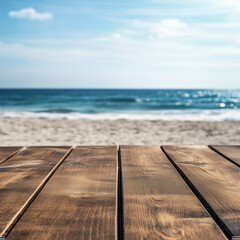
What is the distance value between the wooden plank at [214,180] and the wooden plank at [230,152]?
26 mm

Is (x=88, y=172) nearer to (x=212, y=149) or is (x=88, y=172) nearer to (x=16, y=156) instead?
(x=16, y=156)

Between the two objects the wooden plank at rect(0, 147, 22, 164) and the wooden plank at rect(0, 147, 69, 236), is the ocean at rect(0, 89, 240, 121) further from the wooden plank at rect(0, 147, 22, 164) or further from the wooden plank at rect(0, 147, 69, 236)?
the wooden plank at rect(0, 147, 69, 236)

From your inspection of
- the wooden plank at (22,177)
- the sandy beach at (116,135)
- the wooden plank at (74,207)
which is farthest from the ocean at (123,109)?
the wooden plank at (74,207)

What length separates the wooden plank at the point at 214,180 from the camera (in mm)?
544

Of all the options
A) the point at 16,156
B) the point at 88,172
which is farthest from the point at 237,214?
the point at 16,156

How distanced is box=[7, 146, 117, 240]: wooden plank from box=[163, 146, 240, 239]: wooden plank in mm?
223

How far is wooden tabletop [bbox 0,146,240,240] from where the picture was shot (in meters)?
0.49

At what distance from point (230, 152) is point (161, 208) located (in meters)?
0.66

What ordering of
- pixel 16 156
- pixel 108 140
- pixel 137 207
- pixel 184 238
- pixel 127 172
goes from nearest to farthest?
1. pixel 184 238
2. pixel 137 207
3. pixel 127 172
4. pixel 16 156
5. pixel 108 140

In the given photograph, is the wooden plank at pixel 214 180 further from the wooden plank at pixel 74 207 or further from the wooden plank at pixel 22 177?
the wooden plank at pixel 22 177

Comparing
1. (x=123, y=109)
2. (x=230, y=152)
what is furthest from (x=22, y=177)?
(x=123, y=109)

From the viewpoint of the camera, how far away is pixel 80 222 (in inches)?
20.3

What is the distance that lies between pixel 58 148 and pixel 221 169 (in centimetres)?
69

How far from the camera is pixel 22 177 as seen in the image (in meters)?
0.77
